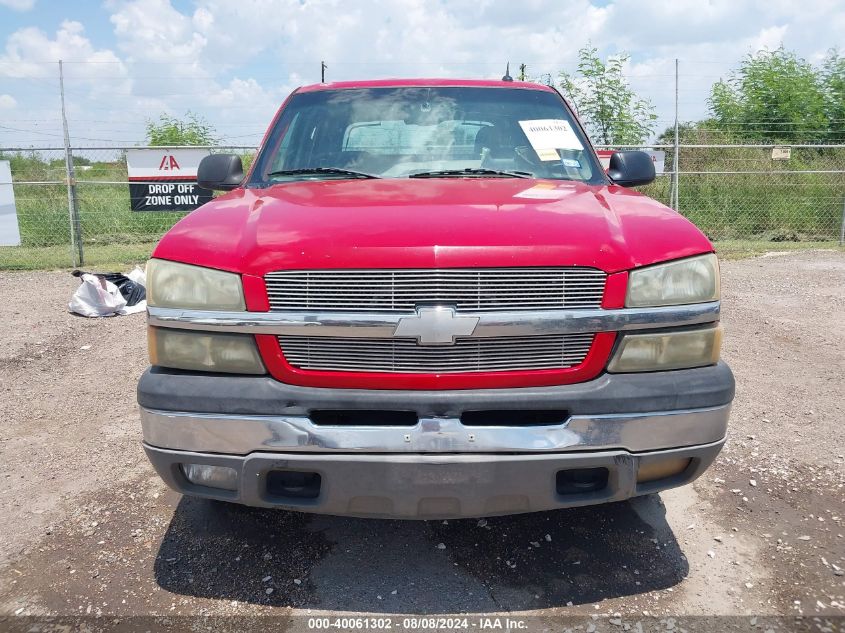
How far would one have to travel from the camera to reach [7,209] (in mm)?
10734

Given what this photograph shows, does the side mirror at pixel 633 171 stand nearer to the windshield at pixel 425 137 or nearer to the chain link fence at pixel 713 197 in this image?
the windshield at pixel 425 137

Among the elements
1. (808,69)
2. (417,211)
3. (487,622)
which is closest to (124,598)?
(487,622)

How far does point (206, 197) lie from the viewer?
11.6 m

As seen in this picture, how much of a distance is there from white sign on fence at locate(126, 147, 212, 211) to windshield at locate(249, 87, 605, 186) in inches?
316

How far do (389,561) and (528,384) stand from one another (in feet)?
3.47

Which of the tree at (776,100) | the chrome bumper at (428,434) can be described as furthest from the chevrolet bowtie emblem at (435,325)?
the tree at (776,100)

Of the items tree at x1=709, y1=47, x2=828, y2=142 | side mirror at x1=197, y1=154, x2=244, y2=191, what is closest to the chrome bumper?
side mirror at x1=197, y1=154, x2=244, y2=191

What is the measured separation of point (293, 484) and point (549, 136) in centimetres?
227

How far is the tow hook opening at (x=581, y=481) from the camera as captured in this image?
2430mm

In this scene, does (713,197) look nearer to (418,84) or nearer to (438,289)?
(418,84)

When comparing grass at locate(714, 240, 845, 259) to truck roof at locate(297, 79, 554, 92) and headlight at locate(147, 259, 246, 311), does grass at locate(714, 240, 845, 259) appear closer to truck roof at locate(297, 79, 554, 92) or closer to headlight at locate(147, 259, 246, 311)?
truck roof at locate(297, 79, 554, 92)

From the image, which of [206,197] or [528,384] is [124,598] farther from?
[206,197]

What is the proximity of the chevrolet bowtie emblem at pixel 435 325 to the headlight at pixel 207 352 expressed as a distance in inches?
20.6

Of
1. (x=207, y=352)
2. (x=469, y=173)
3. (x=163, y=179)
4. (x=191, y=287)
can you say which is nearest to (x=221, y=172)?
(x=469, y=173)
